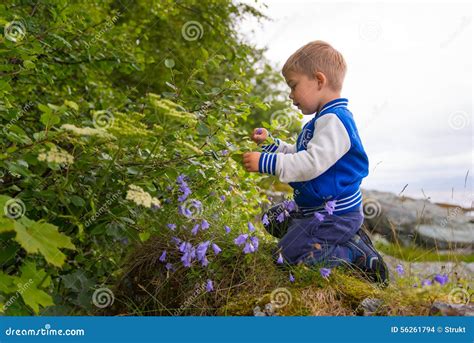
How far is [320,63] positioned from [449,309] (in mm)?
1855

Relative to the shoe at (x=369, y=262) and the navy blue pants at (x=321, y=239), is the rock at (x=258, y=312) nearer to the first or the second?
the navy blue pants at (x=321, y=239)

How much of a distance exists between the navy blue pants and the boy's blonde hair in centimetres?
95

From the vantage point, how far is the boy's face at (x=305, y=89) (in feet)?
13.0

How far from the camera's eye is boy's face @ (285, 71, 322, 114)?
396cm

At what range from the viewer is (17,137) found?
127 inches

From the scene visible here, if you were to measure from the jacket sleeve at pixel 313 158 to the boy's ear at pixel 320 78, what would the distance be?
0.36m

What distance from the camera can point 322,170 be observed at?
3.65 metres

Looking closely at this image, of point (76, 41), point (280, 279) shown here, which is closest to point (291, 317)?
point (280, 279)

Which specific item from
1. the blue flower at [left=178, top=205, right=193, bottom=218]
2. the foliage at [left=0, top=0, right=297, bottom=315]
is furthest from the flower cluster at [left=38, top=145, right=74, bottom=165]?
the blue flower at [left=178, top=205, right=193, bottom=218]

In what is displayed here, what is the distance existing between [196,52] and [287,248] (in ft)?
21.3

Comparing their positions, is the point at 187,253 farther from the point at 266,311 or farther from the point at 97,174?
the point at 97,174

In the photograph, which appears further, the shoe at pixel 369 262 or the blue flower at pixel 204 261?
the shoe at pixel 369 262

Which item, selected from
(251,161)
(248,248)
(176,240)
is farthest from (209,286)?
(251,161)

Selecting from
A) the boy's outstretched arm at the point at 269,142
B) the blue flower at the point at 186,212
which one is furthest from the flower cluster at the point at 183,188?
the boy's outstretched arm at the point at 269,142
